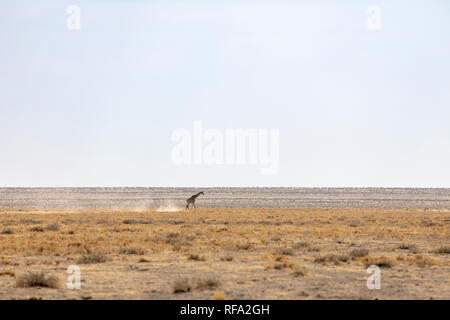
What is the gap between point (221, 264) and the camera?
23.7m

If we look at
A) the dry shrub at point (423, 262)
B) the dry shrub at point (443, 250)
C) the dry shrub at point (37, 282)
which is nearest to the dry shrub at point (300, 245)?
the dry shrub at point (443, 250)

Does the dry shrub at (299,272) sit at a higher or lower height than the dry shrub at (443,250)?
higher

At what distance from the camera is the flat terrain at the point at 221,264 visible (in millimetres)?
17500

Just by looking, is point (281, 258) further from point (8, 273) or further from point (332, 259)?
point (8, 273)

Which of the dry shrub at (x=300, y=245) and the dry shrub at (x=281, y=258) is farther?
the dry shrub at (x=300, y=245)

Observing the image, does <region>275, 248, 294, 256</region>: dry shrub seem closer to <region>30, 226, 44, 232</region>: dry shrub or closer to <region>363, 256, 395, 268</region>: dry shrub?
Result: <region>363, 256, 395, 268</region>: dry shrub

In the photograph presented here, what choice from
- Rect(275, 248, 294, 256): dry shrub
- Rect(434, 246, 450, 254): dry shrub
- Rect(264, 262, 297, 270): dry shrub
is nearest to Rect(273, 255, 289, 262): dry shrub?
Rect(264, 262, 297, 270): dry shrub

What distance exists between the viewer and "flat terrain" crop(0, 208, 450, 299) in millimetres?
17500

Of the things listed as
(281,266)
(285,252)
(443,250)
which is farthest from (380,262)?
(443,250)

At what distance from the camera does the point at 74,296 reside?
16.7m

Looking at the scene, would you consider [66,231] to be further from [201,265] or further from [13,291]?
[13,291]

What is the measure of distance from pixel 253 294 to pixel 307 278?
12.5 feet

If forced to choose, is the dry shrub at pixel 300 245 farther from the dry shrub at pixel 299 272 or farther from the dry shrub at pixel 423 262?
the dry shrub at pixel 299 272
